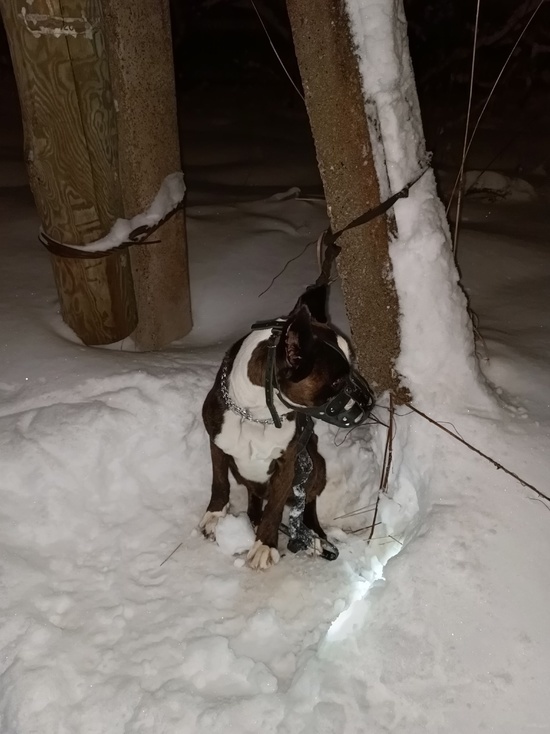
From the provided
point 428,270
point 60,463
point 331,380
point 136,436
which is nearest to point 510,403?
point 428,270

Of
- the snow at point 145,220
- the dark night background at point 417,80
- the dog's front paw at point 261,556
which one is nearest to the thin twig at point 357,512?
the dog's front paw at point 261,556

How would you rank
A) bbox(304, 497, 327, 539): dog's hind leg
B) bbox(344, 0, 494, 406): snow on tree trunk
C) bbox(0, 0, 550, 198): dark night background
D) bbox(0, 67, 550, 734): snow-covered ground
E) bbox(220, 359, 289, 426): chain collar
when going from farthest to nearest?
bbox(0, 0, 550, 198): dark night background < bbox(304, 497, 327, 539): dog's hind leg < bbox(220, 359, 289, 426): chain collar < bbox(344, 0, 494, 406): snow on tree trunk < bbox(0, 67, 550, 734): snow-covered ground

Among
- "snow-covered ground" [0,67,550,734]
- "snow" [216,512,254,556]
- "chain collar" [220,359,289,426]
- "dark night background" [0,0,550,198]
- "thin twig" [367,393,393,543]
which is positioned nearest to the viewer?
"snow-covered ground" [0,67,550,734]

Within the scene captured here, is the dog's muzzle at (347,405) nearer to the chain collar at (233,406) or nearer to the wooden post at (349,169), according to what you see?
the chain collar at (233,406)

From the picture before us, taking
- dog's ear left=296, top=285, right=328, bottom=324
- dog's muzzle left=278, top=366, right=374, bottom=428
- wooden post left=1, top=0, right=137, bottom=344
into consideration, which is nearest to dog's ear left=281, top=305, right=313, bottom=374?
dog's muzzle left=278, top=366, right=374, bottom=428

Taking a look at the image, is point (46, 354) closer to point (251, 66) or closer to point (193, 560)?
point (193, 560)

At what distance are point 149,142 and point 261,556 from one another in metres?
1.97

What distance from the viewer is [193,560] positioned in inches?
95.4

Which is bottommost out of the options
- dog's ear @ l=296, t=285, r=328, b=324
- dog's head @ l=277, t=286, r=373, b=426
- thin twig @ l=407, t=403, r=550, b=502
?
thin twig @ l=407, t=403, r=550, b=502

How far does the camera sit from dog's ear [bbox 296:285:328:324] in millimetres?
2268

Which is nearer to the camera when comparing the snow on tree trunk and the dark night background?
the snow on tree trunk

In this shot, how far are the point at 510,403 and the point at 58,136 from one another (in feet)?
7.60

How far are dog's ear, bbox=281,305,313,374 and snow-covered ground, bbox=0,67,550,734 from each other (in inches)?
25.1

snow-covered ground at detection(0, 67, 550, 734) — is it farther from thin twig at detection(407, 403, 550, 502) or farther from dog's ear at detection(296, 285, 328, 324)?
dog's ear at detection(296, 285, 328, 324)
